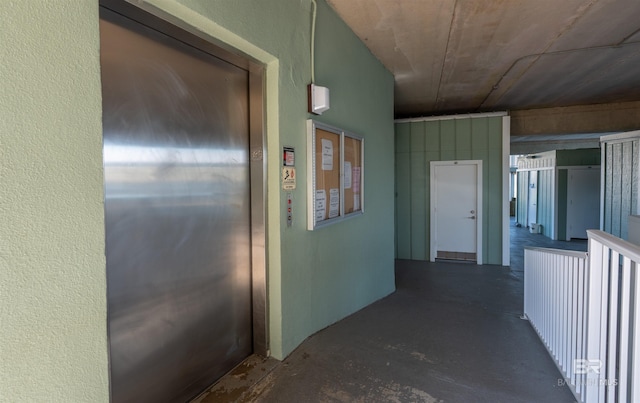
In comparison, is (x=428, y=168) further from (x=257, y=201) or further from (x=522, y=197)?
(x=522, y=197)

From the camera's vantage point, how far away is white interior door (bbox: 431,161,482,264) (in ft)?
21.4

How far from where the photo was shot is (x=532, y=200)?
10.5 metres

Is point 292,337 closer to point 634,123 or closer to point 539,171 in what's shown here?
point 634,123

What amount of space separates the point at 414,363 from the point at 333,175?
1.67m

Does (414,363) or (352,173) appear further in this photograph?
(352,173)

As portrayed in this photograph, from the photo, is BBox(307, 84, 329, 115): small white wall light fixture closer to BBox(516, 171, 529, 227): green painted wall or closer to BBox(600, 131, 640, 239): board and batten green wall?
BBox(600, 131, 640, 239): board and batten green wall

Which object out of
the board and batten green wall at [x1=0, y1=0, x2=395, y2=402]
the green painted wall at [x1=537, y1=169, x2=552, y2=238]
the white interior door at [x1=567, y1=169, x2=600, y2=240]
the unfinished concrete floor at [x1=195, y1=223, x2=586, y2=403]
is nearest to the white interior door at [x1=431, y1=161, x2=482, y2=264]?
the unfinished concrete floor at [x1=195, y1=223, x2=586, y2=403]

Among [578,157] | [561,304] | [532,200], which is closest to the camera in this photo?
[561,304]

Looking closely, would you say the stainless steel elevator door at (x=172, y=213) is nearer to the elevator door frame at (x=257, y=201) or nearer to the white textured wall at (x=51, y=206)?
the elevator door frame at (x=257, y=201)

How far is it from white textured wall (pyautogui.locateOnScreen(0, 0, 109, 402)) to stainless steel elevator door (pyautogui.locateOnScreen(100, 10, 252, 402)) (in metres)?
0.42

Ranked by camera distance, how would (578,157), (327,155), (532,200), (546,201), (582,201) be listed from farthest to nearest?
(532,200) < (546,201) < (578,157) < (582,201) < (327,155)

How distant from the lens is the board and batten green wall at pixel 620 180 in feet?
19.6

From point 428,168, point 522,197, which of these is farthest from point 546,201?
point 428,168

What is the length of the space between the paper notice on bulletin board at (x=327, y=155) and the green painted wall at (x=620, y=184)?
597 cm
